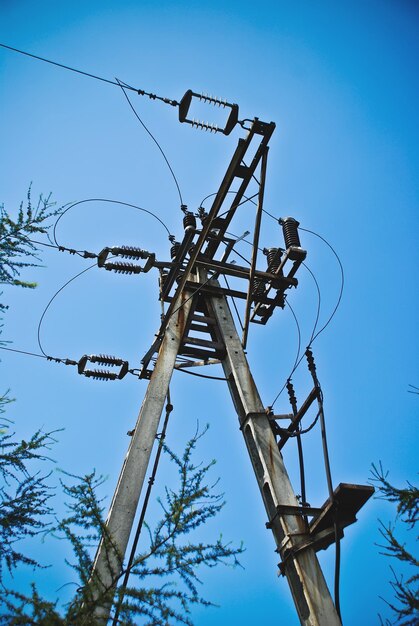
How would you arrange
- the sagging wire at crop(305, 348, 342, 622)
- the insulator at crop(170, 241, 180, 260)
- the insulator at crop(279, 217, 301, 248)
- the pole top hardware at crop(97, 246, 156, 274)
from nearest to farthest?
1. the sagging wire at crop(305, 348, 342, 622)
2. the pole top hardware at crop(97, 246, 156, 274)
3. the insulator at crop(279, 217, 301, 248)
4. the insulator at crop(170, 241, 180, 260)

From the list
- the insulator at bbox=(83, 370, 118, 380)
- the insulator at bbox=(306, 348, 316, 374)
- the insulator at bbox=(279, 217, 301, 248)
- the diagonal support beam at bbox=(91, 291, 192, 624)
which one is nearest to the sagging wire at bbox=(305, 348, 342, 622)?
the insulator at bbox=(306, 348, 316, 374)

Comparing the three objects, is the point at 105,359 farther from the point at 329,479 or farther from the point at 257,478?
the point at 329,479

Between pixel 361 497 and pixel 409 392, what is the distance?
1.67 meters

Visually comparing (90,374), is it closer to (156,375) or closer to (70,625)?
(156,375)

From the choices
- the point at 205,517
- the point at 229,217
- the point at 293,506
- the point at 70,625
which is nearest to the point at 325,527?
the point at 293,506

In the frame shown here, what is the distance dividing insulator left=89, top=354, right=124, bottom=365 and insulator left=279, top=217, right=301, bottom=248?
3.03 meters

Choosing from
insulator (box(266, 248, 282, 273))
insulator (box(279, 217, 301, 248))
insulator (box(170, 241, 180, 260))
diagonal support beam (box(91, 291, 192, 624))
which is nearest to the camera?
diagonal support beam (box(91, 291, 192, 624))

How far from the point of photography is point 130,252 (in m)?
5.91

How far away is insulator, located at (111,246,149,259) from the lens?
19.2 feet

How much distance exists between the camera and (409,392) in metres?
4.93

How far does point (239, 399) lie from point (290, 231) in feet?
9.09

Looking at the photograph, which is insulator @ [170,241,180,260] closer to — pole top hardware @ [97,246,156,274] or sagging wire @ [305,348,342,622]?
pole top hardware @ [97,246,156,274]

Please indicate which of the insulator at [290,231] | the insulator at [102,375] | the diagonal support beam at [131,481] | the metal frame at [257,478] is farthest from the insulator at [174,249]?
the insulator at [102,375]

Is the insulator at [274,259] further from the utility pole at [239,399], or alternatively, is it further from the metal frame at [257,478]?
the metal frame at [257,478]
